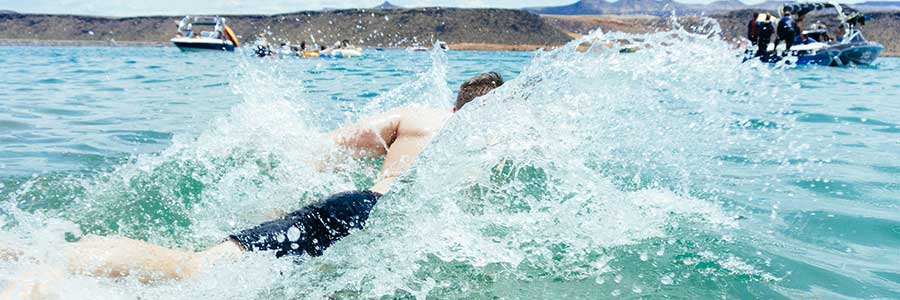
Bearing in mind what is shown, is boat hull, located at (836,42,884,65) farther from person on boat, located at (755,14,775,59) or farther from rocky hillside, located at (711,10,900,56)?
rocky hillside, located at (711,10,900,56)

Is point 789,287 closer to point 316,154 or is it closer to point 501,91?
point 501,91

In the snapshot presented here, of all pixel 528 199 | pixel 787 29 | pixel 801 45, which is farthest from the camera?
pixel 801 45

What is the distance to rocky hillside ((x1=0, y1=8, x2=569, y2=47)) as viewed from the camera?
81.6 metres

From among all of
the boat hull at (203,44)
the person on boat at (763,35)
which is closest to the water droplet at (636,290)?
the person on boat at (763,35)

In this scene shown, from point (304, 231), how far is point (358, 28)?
A: 3156 inches

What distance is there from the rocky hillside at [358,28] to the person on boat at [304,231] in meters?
71.9

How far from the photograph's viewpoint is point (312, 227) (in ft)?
9.79

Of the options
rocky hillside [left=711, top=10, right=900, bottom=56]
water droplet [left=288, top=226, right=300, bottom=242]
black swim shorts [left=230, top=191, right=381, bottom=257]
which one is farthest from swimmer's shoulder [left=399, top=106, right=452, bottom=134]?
rocky hillside [left=711, top=10, right=900, bottom=56]

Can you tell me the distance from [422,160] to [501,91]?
561 millimetres

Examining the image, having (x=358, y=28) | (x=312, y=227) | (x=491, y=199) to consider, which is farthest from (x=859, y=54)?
(x=358, y=28)

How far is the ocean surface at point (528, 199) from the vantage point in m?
2.66

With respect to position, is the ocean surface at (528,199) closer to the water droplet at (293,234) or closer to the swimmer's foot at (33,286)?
the swimmer's foot at (33,286)

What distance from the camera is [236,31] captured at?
100750 millimetres

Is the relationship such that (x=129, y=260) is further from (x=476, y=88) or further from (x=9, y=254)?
(x=476, y=88)
